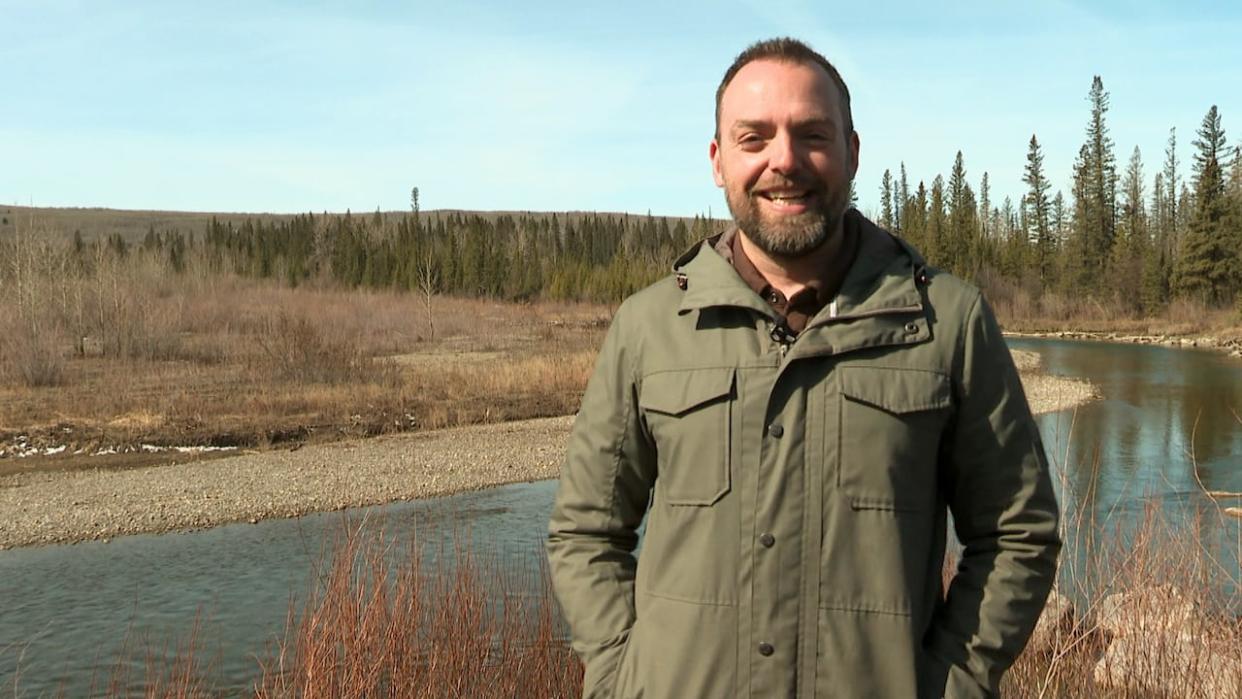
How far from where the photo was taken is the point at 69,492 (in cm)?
1501

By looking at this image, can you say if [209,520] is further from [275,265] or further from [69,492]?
[275,265]

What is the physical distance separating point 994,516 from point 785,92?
0.92 meters

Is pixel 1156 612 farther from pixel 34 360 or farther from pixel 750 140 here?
pixel 34 360

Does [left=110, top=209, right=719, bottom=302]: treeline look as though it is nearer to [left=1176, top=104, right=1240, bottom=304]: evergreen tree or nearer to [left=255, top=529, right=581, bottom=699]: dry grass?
[left=1176, top=104, right=1240, bottom=304]: evergreen tree

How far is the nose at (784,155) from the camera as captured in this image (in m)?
2.01

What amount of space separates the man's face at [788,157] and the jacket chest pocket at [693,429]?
301 mm

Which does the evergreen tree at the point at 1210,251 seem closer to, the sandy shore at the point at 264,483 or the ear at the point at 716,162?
the sandy shore at the point at 264,483

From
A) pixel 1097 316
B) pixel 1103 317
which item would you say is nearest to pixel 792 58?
pixel 1103 317

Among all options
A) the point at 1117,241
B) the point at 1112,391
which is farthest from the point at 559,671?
the point at 1117,241

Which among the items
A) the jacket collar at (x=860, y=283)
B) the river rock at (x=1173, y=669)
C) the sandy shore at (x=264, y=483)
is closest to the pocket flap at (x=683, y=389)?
the jacket collar at (x=860, y=283)

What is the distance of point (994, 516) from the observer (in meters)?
1.97

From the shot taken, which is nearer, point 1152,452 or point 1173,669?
point 1173,669

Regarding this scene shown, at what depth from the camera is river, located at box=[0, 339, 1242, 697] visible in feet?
26.8

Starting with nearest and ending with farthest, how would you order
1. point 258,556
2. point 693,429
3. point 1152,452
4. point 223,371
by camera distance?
point 693,429 → point 258,556 → point 1152,452 → point 223,371
